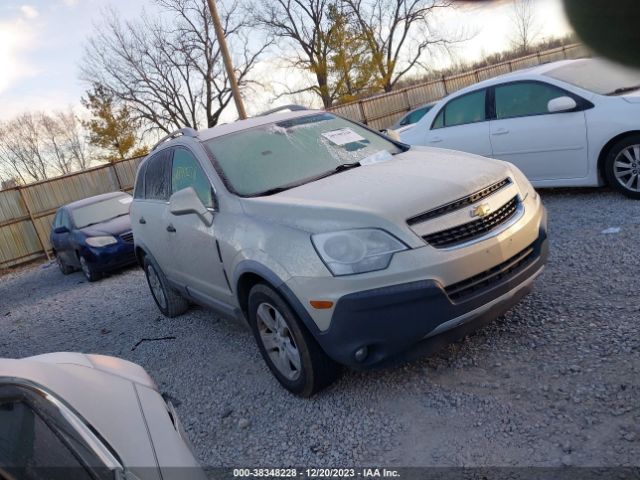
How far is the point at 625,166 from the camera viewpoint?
519 cm

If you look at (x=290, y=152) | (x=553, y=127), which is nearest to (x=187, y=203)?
(x=290, y=152)

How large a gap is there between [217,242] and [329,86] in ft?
96.0

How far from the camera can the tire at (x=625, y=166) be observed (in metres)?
5.10

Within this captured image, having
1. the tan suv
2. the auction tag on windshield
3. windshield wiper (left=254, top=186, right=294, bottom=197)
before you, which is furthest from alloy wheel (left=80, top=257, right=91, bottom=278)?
windshield wiper (left=254, top=186, right=294, bottom=197)

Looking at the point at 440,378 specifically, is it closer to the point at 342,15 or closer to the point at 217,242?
the point at 217,242

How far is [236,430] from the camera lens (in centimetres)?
305

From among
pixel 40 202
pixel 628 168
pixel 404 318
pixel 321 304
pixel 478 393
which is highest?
pixel 40 202

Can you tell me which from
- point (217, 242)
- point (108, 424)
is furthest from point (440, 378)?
point (108, 424)

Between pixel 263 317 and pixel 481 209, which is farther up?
pixel 481 209

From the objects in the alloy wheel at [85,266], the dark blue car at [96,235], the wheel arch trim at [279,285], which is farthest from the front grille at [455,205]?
the alloy wheel at [85,266]

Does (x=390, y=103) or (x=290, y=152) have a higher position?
(x=290, y=152)

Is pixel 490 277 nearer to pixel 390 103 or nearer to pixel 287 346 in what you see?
pixel 287 346

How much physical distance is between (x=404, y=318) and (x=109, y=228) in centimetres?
743

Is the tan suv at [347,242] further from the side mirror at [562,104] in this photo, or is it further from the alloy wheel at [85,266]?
the alloy wheel at [85,266]
